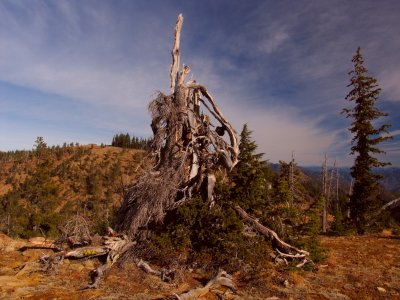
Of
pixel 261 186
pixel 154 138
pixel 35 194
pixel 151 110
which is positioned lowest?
pixel 35 194

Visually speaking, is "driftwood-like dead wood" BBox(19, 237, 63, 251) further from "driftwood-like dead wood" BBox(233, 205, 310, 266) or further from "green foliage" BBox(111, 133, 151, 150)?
"green foliage" BBox(111, 133, 151, 150)

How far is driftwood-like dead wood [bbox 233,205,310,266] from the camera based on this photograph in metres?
10.9

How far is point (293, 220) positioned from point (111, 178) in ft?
246

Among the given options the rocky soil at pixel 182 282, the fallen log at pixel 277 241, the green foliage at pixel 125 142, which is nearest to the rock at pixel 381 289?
the rocky soil at pixel 182 282

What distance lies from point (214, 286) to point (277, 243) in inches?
139

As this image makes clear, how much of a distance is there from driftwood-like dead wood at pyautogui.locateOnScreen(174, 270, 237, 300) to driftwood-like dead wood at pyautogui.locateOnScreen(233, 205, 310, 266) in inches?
101

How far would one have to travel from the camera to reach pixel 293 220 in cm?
1170

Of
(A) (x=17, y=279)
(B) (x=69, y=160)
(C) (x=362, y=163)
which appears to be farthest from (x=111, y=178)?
(A) (x=17, y=279)

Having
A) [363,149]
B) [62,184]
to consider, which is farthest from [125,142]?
[363,149]

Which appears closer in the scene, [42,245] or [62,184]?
[42,245]

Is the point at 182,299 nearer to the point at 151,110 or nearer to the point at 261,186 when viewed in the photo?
the point at 261,186

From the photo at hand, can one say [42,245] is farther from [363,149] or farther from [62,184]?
[62,184]

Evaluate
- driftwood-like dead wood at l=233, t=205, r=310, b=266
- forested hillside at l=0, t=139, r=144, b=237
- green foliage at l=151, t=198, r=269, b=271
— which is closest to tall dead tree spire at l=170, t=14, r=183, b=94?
green foliage at l=151, t=198, r=269, b=271

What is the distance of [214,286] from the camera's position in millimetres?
8508
